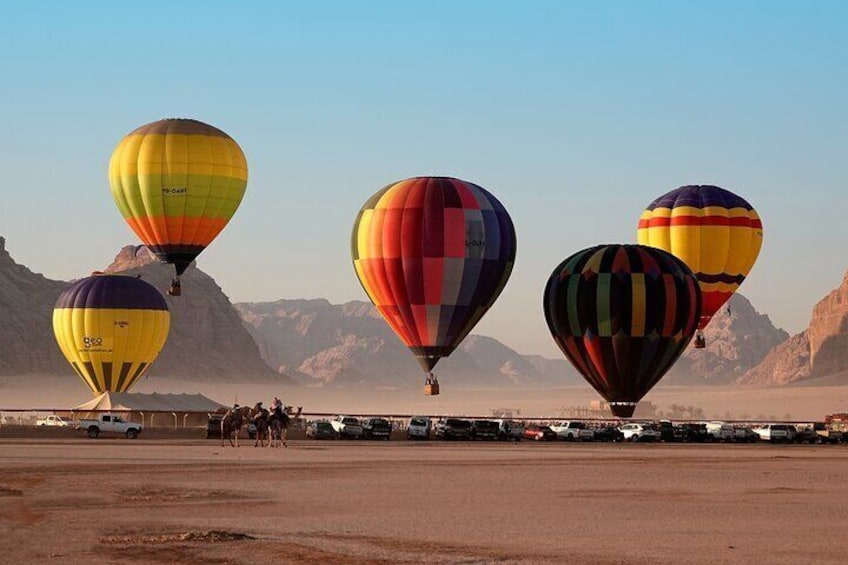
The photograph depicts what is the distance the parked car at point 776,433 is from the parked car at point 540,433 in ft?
39.7

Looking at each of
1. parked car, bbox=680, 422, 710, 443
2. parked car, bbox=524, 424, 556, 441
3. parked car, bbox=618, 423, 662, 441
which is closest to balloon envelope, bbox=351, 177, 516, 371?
parked car, bbox=524, 424, 556, 441

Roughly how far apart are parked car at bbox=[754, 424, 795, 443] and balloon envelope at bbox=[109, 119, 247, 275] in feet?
103

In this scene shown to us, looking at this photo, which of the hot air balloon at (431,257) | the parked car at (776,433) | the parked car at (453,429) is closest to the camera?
the hot air balloon at (431,257)

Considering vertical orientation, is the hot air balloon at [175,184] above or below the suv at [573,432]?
above

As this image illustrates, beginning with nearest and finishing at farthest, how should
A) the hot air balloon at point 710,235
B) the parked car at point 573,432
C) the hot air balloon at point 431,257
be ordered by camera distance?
the hot air balloon at point 431,257 → the parked car at point 573,432 → the hot air balloon at point 710,235

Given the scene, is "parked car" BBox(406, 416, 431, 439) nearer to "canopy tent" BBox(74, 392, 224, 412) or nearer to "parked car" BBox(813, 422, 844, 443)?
"canopy tent" BBox(74, 392, 224, 412)

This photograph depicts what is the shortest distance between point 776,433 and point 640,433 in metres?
8.57

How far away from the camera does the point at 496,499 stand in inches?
1266

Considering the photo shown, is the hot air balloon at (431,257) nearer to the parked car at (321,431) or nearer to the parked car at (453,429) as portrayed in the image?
the parked car at (453,429)

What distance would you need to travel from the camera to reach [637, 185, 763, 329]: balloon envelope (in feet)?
295

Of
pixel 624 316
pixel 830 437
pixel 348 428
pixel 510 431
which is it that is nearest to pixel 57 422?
pixel 348 428

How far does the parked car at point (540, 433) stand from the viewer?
268 feet

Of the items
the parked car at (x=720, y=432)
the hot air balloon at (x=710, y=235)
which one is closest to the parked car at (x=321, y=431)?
the parked car at (x=720, y=432)

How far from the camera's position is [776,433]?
85.9 meters
